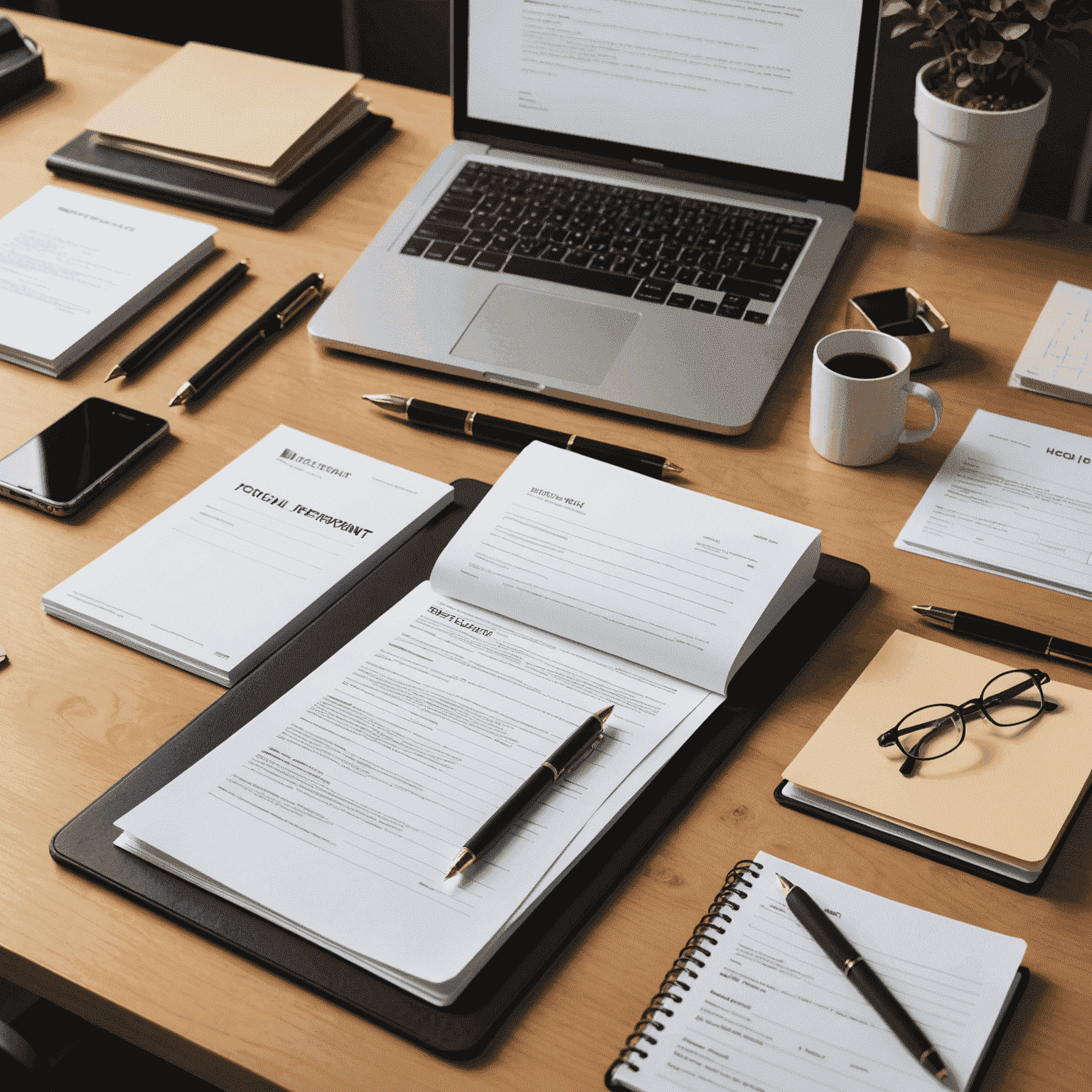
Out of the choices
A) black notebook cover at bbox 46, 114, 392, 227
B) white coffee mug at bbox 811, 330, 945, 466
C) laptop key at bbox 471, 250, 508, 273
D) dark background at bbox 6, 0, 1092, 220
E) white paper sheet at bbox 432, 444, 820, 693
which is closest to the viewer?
white paper sheet at bbox 432, 444, 820, 693

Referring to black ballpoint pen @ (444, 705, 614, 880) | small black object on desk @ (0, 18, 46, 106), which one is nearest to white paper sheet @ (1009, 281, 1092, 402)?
black ballpoint pen @ (444, 705, 614, 880)

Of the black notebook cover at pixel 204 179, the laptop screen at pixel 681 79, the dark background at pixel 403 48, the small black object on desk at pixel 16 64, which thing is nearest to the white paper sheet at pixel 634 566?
the laptop screen at pixel 681 79

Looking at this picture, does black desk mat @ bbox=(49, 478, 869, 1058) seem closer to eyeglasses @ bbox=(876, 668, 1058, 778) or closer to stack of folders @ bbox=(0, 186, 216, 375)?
eyeglasses @ bbox=(876, 668, 1058, 778)

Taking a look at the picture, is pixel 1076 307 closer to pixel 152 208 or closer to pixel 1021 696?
pixel 1021 696

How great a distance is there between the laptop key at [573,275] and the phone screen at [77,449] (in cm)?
38

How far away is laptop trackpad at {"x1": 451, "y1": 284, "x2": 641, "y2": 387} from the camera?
3.72 feet

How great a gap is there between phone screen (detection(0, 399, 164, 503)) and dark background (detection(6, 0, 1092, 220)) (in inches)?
34.8

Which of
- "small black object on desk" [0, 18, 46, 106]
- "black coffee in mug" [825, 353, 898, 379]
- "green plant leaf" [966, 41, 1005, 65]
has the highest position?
"green plant leaf" [966, 41, 1005, 65]

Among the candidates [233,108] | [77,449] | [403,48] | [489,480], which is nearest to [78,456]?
[77,449]

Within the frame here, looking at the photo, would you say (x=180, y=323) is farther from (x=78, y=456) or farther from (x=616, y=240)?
(x=616, y=240)

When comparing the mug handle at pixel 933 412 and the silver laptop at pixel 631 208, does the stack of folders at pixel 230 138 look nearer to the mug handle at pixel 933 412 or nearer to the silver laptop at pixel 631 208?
the silver laptop at pixel 631 208

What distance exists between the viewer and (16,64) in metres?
1.58

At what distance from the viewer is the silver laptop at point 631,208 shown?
1138 millimetres

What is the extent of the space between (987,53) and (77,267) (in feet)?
3.03
